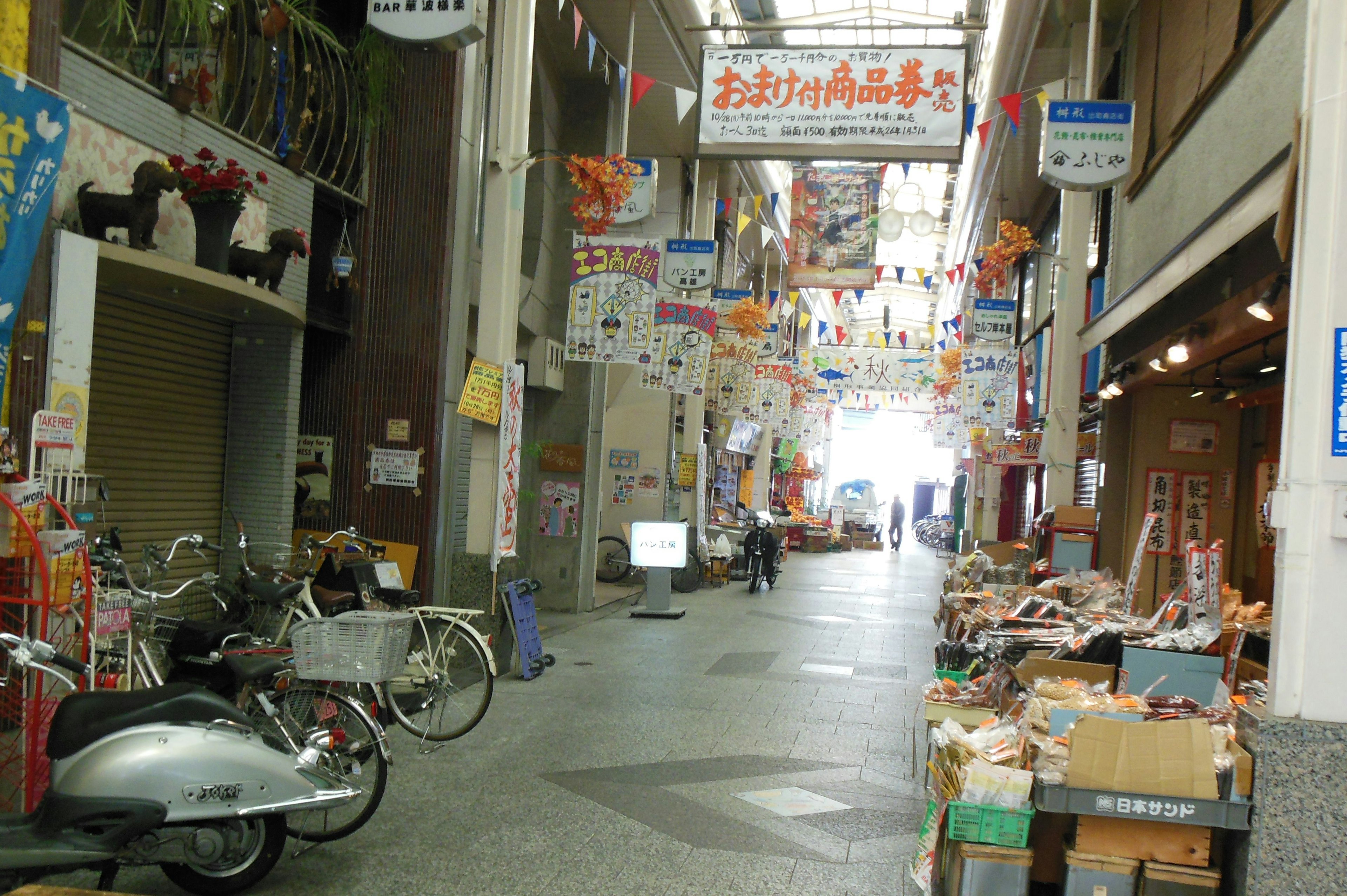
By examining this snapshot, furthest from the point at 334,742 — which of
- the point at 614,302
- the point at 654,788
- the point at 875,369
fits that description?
the point at 875,369

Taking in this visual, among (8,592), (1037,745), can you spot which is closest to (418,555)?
(8,592)

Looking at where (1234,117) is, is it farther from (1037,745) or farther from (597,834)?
(597,834)

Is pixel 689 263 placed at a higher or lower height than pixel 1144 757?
higher

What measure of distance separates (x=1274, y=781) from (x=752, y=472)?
2874 centimetres

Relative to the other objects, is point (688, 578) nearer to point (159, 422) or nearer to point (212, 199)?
point (159, 422)

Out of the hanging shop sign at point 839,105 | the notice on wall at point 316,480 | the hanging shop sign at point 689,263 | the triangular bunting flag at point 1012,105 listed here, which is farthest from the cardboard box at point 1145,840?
the hanging shop sign at point 689,263

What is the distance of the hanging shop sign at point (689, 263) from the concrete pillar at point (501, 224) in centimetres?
425

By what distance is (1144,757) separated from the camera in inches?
153

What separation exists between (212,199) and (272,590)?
252 centimetres

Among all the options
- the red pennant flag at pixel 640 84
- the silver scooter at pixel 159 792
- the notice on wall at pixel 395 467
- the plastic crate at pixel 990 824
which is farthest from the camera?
the red pennant flag at pixel 640 84

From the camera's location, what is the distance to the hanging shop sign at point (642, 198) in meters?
11.4

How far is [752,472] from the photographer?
106 ft

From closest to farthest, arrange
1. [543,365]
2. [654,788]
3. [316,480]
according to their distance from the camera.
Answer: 1. [654,788]
2. [316,480]
3. [543,365]

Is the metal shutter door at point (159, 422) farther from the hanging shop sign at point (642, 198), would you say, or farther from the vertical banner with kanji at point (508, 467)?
the hanging shop sign at point (642, 198)
